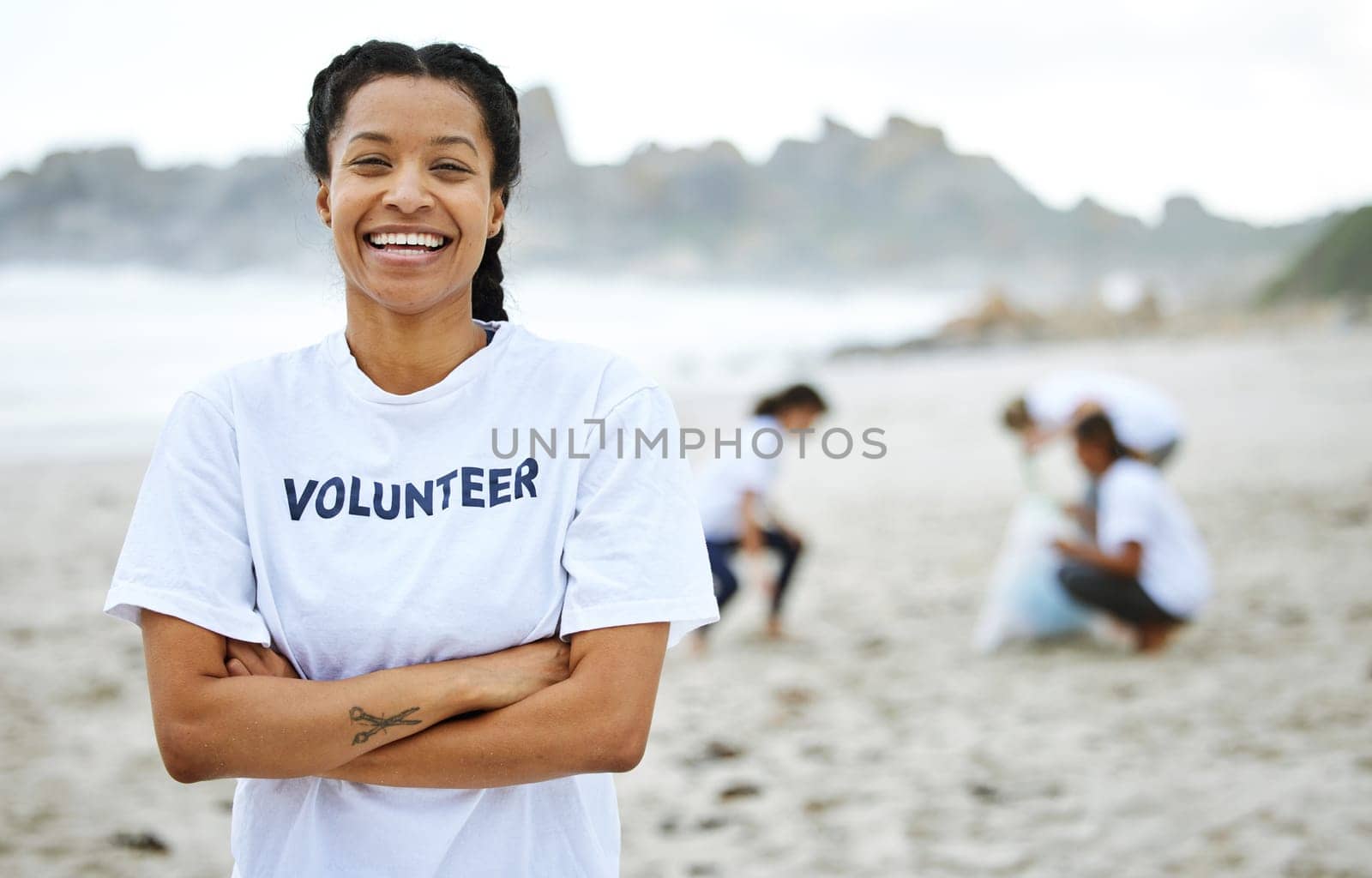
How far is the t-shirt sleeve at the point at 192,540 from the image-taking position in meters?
1.18

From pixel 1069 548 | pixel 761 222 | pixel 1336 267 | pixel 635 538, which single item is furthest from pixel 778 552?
pixel 761 222

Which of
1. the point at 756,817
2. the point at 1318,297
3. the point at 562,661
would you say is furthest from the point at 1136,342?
the point at 562,661

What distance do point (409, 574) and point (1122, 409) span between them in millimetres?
4193

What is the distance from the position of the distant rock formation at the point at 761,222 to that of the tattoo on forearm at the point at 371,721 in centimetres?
3611

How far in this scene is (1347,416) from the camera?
33.0 ft

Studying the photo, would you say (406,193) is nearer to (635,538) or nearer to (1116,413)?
(635,538)

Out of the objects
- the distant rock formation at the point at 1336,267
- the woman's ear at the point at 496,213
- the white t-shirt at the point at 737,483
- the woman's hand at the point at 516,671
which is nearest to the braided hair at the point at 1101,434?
the white t-shirt at the point at 737,483

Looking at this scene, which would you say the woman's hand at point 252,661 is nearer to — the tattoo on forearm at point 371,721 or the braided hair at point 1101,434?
the tattoo on forearm at point 371,721

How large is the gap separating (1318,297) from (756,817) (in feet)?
122

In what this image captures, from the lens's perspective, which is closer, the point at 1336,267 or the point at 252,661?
the point at 252,661

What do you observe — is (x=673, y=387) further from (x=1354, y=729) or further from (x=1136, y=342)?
(x=1354, y=729)

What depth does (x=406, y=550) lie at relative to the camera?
1.19 metres

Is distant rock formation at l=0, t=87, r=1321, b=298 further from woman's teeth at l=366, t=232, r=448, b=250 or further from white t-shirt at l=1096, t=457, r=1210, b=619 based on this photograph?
woman's teeth at l=366, t=232, r=448, b=250

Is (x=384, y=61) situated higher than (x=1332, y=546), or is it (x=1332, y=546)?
(x=384, y=61)
